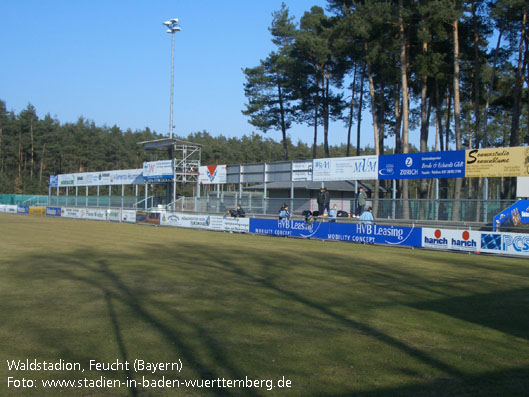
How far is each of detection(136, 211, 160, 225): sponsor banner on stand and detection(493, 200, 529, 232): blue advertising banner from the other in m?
27.1

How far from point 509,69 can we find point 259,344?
41.7 metres

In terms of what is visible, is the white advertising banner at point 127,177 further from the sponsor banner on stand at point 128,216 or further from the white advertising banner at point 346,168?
the white advertising banner at point 346,168

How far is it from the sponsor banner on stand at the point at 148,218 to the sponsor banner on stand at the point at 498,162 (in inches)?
979

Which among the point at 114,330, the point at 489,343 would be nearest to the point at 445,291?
the point at 489,343

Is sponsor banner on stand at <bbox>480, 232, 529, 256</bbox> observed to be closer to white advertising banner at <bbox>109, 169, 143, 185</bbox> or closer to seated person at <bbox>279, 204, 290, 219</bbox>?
seated person at <bbox>279, 204, 290, 219</bbox>

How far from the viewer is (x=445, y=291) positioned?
12.4m

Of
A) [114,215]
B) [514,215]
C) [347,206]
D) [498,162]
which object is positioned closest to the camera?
[514,215]

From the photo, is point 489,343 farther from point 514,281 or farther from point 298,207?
point 298,207

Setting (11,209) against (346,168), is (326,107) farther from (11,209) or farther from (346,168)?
(11,209)

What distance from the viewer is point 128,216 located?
150 feet

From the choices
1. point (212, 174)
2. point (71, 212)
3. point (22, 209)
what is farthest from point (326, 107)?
point (22, 209)

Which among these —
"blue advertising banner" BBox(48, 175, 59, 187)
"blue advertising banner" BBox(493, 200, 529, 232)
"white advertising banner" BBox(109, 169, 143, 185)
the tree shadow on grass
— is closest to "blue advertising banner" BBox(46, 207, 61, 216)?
"white advertising banner" BBox(109, 169, 143, 185)

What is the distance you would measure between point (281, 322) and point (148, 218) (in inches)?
1384

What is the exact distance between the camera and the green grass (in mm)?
6207
